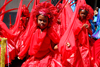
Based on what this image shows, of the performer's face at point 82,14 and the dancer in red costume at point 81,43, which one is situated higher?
the performer's face at point 82,14

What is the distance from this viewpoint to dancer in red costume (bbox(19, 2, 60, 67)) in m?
1.04

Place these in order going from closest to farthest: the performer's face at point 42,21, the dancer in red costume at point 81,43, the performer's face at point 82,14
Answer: the performer's face at point 42,21, the dancer in red costume at point 81,43, the performer's face at point 82,14

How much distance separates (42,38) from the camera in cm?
104

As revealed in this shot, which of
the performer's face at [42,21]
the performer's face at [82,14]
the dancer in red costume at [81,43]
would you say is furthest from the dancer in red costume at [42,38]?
the performer's face at [82,14]

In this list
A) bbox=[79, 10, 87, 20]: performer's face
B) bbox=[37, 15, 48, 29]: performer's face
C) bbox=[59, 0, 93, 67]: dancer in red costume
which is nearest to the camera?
bbox=[37, 15, 48, 29]: performer's face

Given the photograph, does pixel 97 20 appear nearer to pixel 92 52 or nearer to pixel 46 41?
pixel 92 52

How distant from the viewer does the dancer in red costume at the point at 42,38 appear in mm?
1035

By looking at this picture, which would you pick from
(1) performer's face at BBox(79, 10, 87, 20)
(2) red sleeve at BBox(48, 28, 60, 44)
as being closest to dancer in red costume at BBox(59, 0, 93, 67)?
(1) performer's face at BBox(79, 10, 87, 20)

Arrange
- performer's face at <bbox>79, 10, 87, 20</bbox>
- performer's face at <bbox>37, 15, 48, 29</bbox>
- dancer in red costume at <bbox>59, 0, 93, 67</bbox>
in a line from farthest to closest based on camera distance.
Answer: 1. performer's face at <bbox>79, 10, 87, 20</bbox>
2. dancer in red costume at <bbox>59, 0, 93, 67</bbox>
3. performer's face at <bbox>37, 15, 48, 29</bbox>

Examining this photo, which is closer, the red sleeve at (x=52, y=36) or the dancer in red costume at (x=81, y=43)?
the red sleeve at (x=52, y=36)

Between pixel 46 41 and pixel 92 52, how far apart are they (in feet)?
2.26

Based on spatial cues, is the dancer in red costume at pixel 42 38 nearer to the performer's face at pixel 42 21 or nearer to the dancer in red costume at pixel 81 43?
the performer's face at pixel 42 21

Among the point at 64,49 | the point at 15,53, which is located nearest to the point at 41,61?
the point at 64,49

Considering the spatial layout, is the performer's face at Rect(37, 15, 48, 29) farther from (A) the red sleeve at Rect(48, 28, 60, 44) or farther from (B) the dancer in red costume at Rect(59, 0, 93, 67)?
(B) the dancer in red costume at Rect(59, 0, 93, 67)
